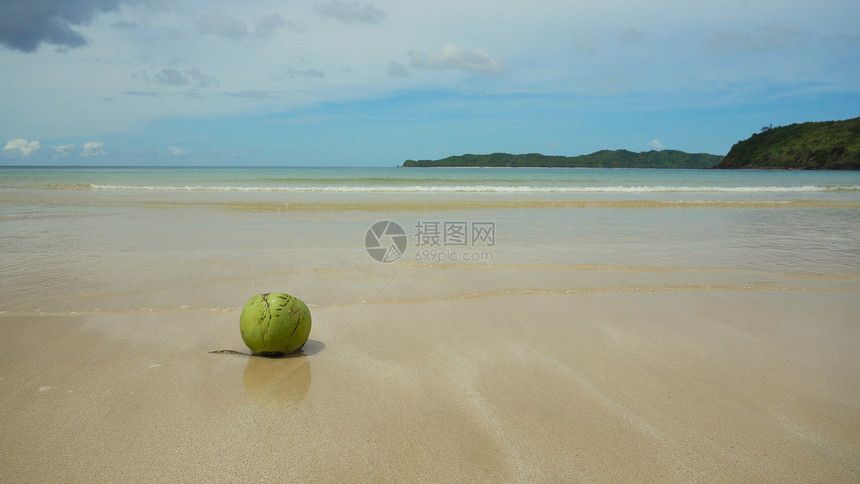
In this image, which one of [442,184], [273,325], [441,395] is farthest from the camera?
[442,184]

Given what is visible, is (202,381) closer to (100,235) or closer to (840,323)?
(840,323)

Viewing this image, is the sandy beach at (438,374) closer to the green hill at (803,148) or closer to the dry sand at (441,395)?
the dry sand at (441,395)

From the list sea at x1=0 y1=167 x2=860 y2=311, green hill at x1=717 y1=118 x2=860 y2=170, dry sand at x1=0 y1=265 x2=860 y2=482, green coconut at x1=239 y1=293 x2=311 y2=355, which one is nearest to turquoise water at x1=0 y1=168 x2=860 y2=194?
sea at x1=0 y1=167 x2=860 y2=311

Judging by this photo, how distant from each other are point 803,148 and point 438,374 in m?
92.3

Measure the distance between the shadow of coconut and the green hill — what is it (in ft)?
282

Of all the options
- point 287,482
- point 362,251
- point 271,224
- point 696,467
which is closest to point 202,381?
point 287,482

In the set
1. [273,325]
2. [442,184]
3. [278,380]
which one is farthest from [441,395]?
[442,184]

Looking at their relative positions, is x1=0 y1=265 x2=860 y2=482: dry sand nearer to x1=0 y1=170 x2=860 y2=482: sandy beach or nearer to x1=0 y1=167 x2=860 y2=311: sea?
x1=0 y1=170 x2=860 y2=482: sandy beach

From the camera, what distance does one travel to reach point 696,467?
234cm

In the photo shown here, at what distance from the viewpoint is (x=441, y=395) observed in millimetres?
3027

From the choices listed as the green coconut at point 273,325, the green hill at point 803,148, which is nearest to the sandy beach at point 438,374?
the green coconut at point 273,325

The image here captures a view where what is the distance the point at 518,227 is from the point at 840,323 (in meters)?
7.23

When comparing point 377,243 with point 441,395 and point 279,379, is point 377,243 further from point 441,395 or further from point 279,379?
point 441,395

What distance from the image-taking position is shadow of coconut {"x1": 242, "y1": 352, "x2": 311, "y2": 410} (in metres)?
2.95
